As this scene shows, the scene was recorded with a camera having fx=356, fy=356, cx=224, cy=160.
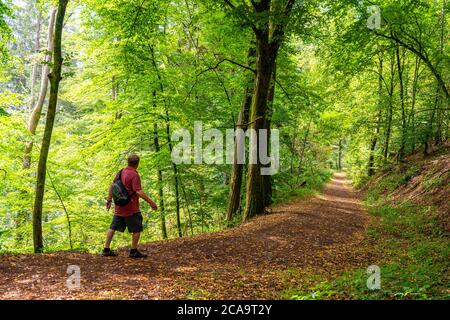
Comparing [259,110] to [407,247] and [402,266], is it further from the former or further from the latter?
[402,266]

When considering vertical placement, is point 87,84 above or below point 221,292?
above

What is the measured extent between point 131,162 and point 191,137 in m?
8.36

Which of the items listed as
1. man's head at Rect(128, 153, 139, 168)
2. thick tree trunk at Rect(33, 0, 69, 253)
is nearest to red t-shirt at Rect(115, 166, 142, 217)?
man's head at Rect(128, 153, 139, 168)

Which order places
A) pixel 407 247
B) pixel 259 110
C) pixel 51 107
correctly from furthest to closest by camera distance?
pixel 259 110, pixel 407 247, pixel 51 107

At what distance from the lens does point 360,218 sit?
42.0 feet

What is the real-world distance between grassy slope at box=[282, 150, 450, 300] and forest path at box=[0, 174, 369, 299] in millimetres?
467

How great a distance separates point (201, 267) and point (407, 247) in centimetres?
483

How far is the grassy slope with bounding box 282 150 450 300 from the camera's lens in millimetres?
4520

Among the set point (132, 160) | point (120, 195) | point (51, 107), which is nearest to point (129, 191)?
point (120, 195)

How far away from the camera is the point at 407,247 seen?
7891 mm

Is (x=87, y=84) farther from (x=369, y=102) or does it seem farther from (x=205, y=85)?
(x=369, y=102)

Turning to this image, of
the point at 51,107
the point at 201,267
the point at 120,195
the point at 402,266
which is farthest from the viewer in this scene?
the point at 51,107
